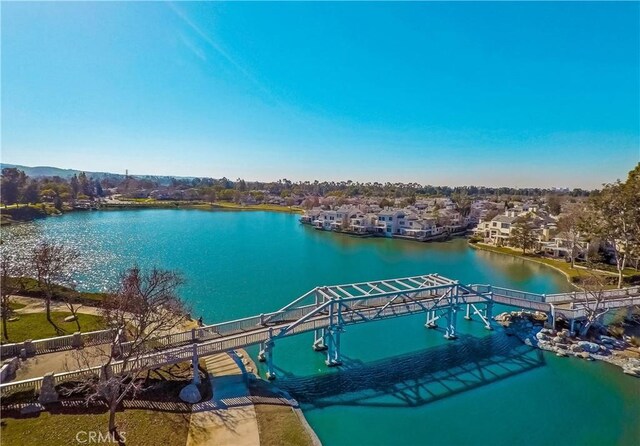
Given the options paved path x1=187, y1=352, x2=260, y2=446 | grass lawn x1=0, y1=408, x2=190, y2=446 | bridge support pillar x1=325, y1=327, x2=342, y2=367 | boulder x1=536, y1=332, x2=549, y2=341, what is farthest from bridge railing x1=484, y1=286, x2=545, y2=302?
grass lawn x1=0, y1=408, x2=190, y2=446

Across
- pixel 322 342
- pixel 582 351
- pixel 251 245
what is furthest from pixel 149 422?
pixel 251 245

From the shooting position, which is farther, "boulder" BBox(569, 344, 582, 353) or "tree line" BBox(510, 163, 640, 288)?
"tree line" BBox(510, 163, 640, 288)

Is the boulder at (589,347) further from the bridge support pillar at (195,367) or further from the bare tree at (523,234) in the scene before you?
the bare tree at (523,234)

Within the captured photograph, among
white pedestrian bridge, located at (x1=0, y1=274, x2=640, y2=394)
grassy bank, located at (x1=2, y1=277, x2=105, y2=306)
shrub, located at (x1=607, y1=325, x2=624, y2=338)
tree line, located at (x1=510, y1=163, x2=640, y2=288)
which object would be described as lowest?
shrub, located at (x1=607, y1=325, x2=624, y2=338)

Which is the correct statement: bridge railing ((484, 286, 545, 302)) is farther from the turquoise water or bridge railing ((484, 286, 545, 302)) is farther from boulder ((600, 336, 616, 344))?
boulder ((600, 336, 616, 344))

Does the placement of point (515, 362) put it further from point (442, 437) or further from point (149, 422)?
point (149, 422)
